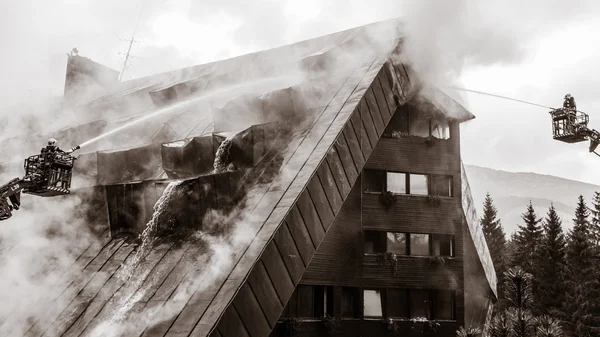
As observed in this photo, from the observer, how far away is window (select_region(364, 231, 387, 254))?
27.7 m

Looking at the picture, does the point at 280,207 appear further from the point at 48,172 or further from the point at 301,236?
the point at 48,172

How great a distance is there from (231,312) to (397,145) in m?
19.1

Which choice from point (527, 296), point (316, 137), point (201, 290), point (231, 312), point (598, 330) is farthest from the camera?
point (598, 330)

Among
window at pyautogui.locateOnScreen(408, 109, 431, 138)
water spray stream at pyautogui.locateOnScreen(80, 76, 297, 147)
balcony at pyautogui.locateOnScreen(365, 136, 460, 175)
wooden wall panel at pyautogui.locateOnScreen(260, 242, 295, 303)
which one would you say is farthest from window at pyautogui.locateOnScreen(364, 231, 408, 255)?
wooden wall panel at pyautogui.locateOnScreen(260, 242, 295, 303)

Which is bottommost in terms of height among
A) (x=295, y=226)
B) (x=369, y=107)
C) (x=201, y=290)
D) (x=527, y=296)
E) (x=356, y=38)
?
(x=527, y=296)

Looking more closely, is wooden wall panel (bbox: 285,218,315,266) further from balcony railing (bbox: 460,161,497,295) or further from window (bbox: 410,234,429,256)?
balcony railing (bbox: 460,161,497,295)

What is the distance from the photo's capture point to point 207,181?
1448cm

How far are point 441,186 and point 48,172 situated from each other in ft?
67.4

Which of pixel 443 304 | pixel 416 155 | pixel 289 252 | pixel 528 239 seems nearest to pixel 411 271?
pixel 443 304

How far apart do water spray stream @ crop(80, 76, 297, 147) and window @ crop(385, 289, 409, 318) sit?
10.9 m

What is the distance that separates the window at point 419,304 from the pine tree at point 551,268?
24.2m

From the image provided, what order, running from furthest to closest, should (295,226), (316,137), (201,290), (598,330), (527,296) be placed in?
(598,330)
(316,137)
(527,296)
(295,226)
(201,290)

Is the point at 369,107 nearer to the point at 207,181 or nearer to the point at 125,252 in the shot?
the point at 207,181

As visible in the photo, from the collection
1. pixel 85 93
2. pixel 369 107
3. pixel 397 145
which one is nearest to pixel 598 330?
pixel 397 145
